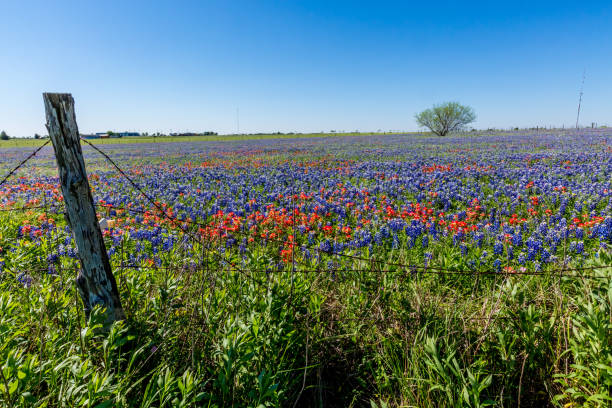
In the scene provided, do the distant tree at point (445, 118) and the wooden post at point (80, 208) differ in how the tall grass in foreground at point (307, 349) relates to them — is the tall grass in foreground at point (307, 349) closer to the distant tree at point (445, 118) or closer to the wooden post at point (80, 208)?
the wooden post at point (80, 208)

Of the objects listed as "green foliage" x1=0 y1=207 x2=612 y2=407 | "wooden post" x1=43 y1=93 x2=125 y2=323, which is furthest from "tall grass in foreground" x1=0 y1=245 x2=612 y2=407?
"wooden post" x1=43 y1=93 x2=125 y2=323

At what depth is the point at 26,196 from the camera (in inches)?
385

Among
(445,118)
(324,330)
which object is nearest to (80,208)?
(324,330)

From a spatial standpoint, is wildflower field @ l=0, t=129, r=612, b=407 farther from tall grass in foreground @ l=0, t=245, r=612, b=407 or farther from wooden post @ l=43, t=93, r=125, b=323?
wooden post @ l=43, t=93, r=125, b=323

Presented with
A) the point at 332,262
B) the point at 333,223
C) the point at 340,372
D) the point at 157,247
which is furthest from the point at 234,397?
the point at 333,223

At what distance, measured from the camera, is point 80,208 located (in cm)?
245

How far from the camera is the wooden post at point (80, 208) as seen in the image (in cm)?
229

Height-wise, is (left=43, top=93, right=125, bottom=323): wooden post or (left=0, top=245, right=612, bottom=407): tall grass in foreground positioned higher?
(left=43, top=93, right=125, bottom=323): wooden post

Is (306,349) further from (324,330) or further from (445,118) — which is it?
(445,118)

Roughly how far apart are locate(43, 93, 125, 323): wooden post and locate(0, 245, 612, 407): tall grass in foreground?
23 cm

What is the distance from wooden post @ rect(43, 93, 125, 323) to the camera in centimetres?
229

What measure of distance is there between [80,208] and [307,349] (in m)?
2.23

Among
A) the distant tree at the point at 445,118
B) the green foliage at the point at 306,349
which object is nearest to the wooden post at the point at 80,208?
the green foliage at the point at 306,349

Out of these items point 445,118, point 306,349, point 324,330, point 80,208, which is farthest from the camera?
point 445,118
